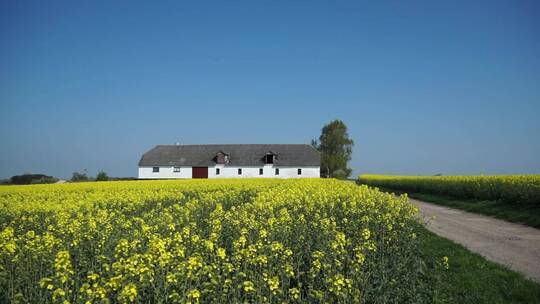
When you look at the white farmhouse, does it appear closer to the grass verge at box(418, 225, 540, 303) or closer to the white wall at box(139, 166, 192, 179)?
the white wall at box(139, 166, 192, 179)

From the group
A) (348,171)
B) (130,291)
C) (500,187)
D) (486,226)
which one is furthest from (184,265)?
(348,171)

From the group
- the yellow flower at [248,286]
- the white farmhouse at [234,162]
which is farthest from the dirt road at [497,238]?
the white farmhouse at [234,162]

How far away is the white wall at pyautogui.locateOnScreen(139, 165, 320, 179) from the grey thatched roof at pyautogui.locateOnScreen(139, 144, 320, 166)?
0.68 m

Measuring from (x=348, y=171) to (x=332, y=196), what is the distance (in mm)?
69841

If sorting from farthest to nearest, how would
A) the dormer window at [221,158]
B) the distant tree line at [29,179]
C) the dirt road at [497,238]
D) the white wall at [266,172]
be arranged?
the dormer window at [221,158] → the white wall at [266,172] → the distant tree line at [29,179] → the dirt road at [497,238]

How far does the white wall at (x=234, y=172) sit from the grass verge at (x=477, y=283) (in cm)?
5288

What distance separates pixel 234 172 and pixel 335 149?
1058 inches

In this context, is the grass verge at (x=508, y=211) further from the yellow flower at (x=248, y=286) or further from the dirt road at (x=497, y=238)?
the yellow flower at (x=248, y=286)

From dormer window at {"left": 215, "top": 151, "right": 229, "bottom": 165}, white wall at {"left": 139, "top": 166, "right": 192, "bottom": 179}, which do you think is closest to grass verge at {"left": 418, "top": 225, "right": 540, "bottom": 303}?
dormer window at {"left": 215, "top": 151, "right": 229, "bottom": 165}

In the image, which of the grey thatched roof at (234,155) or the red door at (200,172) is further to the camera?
the red door at (200,172)

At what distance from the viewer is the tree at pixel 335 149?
80.8 metres

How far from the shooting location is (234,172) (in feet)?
216

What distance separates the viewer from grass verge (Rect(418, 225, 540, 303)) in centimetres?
770

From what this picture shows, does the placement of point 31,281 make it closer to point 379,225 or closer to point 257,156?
point 379,225
